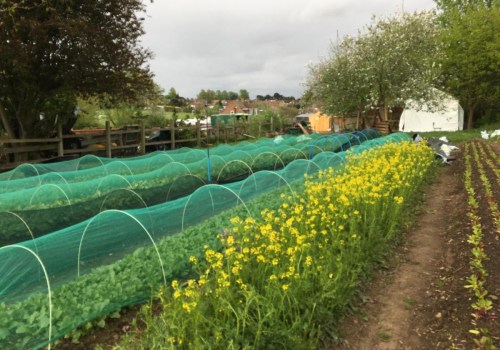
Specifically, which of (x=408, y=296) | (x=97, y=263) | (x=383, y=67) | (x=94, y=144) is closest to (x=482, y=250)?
(x=408, y=296)

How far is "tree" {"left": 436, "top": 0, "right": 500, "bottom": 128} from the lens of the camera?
28594mm

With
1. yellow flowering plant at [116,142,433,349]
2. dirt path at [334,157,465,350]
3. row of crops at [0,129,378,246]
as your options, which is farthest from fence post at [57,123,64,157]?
dirt path at [334,157,465,350]

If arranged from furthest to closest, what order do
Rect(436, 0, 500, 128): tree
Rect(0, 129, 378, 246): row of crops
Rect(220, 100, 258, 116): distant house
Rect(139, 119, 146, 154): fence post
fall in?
Rect(220, 100, 258, 116): distant house → Rect(436, 0, 500, 128): tree → Rect(139, 119, 146, 154): fence post → Rect(0, 129, 378, 246): row of crops

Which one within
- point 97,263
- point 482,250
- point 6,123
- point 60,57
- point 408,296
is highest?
point 60,57

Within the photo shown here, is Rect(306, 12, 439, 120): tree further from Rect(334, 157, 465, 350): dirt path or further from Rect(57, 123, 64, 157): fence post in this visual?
Rect(334, 157, 465, 350): dirt path

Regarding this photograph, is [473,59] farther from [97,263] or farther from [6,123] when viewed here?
[97,263]

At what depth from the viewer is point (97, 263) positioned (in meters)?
4.33

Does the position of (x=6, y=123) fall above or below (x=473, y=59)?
below

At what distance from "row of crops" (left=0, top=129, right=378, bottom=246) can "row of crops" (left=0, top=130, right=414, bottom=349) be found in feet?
5.18

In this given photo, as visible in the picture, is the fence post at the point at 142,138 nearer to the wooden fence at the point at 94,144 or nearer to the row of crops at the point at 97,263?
the wooden fence at the point at 94,144

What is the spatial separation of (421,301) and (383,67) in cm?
1940

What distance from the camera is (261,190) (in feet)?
Result: 22.8

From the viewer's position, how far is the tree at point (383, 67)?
68.8 ft

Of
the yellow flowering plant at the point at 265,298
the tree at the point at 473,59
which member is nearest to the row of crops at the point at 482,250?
the yellow flowering plant at the point at 265,298
